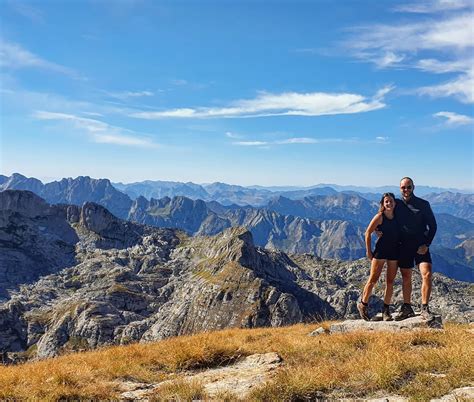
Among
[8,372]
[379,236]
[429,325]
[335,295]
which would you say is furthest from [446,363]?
[335,295]

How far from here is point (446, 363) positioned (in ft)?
30.5

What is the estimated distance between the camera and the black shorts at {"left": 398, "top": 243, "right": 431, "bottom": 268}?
1494 centimetres

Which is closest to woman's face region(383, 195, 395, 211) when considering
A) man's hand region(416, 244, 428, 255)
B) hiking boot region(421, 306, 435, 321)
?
man's hand region(416, 244, 428, 255)

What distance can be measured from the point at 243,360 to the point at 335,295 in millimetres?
179899

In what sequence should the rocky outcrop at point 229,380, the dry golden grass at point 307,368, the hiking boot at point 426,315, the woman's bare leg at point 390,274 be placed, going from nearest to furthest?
the dry golden grass at point 307,368 → the rocky outcrop at point 229,380 → the hiking boot at point 426,315 → the woman's bare leg at point 390,274

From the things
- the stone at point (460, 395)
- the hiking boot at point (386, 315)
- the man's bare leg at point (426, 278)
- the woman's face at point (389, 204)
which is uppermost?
the woman's face at point (389, 204)

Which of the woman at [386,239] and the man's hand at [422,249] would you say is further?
the woman at [386,239]

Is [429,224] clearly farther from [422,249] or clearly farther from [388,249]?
[388,249]

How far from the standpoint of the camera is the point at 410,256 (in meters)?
15.0

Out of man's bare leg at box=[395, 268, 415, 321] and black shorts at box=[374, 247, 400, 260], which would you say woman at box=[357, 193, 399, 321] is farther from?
man's bare leg at box=[395, 268, 415, 321]

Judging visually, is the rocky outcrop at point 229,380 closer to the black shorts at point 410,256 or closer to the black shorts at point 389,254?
the black shorts at point 389,254

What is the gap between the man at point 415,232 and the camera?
14789 millimetres

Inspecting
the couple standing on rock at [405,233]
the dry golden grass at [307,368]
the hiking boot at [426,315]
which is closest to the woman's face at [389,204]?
the couple standing on rock at [405,233]

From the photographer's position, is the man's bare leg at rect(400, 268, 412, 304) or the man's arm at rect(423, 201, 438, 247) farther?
the man's bare leg at rect(400, 268, 412, 304)
